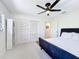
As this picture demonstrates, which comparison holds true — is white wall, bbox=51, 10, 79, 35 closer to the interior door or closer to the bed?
the bed

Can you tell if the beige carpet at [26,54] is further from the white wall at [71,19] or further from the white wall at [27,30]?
the white wall at [71,19]

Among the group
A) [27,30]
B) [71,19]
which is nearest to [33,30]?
[27,30]

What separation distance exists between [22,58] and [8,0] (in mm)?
2678

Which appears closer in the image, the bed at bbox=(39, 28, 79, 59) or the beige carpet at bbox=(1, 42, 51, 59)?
the bed at bbox=(39, 28, 79, 59)

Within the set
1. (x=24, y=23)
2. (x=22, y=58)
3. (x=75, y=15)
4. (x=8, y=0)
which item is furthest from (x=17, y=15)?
(x=75, y=15)

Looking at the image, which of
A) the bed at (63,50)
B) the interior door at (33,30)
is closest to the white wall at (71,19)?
the bed at (63,50)

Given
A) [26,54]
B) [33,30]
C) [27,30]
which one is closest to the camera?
[26,54]

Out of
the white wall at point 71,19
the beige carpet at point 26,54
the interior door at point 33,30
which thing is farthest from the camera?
the interior door at point 33,30

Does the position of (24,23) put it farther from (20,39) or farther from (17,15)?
(20,39)

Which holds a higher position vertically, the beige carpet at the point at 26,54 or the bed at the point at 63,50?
the bed at the point at 63,50

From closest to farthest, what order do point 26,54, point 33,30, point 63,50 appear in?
point 63,50 → point 26,54 → point 33,30

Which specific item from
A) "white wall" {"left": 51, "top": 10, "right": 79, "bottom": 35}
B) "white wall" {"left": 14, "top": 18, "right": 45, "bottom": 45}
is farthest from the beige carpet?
"white wall" {"left": 51, "top": 10, "right": 79, "bottom": 35}

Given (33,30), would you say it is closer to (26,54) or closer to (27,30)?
(27,30)

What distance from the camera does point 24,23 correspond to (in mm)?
5910
